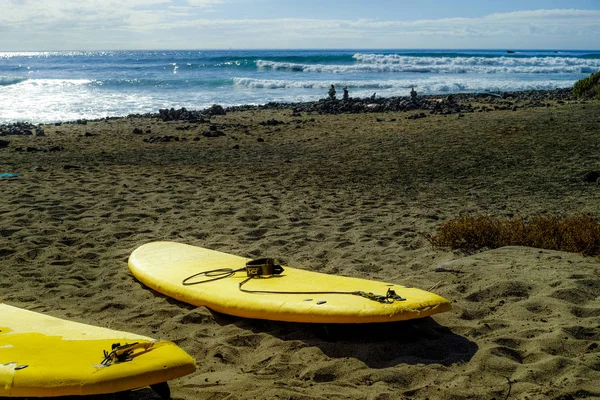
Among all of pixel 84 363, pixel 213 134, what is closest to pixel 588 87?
pixel 213 134

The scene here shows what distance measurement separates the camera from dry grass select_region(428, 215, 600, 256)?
15.1 feet

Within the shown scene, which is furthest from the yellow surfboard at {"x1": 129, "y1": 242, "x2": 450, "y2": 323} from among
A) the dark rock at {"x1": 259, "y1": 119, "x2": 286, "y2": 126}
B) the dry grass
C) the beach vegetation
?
the beach vegetation

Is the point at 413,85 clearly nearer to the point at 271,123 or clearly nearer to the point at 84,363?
the point at 271,123

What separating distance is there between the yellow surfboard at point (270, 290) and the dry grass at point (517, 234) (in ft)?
5.01

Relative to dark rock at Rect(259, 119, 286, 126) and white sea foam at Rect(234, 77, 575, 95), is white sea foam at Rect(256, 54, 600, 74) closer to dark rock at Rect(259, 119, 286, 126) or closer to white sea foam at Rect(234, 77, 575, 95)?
white sea foam at Rect(234, 77, 575, 95)

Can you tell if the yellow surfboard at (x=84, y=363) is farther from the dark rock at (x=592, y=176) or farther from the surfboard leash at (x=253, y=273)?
the dark rock at (x=592, y=176)

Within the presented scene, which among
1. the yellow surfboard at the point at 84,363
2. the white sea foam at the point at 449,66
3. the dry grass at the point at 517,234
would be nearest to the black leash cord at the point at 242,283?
the yellow surfboard at the point at 84,363

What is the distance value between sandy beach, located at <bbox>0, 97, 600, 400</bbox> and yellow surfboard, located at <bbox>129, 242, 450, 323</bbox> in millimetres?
128

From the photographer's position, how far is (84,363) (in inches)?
99.7

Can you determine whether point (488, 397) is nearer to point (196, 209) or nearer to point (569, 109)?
point (196, 209)

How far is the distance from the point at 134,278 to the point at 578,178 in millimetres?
5461

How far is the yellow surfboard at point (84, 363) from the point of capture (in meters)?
2.38

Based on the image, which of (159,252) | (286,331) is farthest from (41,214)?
(286,331)

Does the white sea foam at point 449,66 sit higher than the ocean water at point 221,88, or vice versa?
the white sea foam at point 449,66
